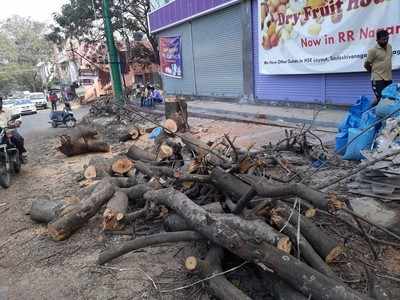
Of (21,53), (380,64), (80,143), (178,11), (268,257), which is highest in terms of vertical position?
(21,53)

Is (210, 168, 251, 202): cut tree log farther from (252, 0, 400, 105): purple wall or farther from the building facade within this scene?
(252, 0, 400, 105): purple wall

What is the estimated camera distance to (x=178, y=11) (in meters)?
16.5

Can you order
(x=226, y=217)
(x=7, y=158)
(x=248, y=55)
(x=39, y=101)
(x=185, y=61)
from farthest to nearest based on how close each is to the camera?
(x=39, y=101)
(x=185, y=61)
(x=248, y=55)
(x=7, y=158)
(x=226, y=217)

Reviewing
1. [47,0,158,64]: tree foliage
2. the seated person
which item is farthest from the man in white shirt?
[47,0,158,64]: tree foliage

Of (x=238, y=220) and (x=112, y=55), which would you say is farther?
(x=112, y=55)

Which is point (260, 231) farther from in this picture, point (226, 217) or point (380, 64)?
point (380, 64)

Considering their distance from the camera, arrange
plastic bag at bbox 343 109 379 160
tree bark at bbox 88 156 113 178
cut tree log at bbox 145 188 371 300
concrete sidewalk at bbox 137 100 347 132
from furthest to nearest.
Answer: concrete sidewalk at bbox 137 100 347 132 → tree bark at bbox 88 156 113 178 → plastic bag at bbox 343 109 379 160 → cut tree log at bbox 145 188 371 300

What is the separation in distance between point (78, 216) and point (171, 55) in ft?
51.7

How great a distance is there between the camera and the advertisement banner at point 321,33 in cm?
788

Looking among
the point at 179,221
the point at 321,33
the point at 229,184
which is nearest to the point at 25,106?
the point at 321,33

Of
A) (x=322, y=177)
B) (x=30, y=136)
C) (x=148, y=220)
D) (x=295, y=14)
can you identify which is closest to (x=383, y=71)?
(x=322, y=177)

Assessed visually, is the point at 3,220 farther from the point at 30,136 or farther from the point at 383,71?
the point at 30,136

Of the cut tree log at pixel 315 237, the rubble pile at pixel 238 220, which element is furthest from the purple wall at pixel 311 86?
the cut tree log at pixel 315 237

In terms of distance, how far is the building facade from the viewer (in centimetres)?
903
